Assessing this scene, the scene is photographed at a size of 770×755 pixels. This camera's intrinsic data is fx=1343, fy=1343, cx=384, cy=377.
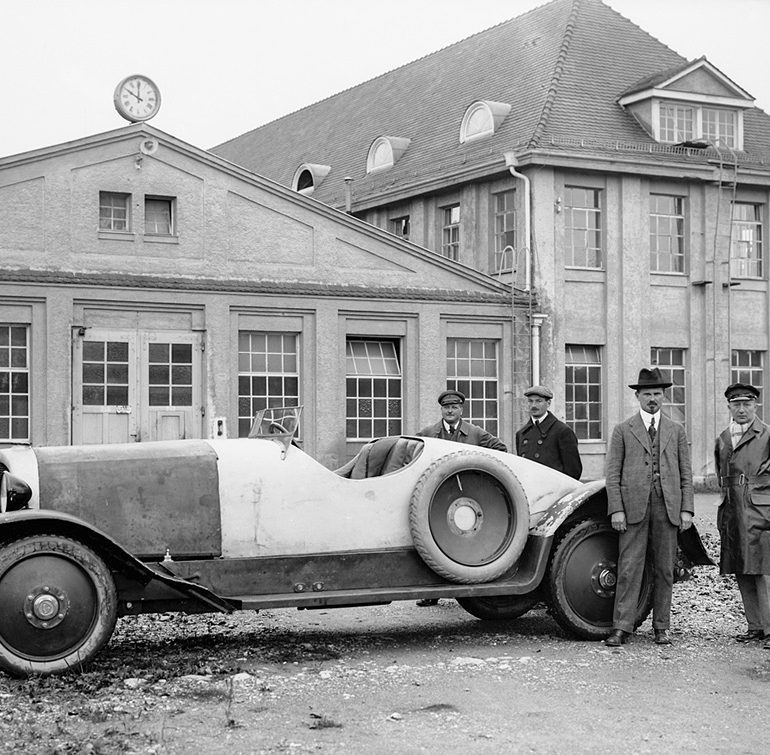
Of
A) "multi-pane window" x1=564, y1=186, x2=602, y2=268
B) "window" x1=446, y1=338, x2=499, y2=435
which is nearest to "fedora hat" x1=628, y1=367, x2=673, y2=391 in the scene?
"window" x1=446, y1=338, x2=499, y2=435

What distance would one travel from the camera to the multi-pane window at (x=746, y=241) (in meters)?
28.4

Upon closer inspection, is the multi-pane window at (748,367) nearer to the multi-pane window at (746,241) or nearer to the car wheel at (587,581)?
the multi-pane window at (746,241)

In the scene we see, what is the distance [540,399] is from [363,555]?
3.24 m

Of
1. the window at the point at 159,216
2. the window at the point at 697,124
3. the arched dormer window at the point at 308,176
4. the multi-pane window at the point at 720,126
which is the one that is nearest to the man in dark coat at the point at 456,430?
the window at the point at 159,216

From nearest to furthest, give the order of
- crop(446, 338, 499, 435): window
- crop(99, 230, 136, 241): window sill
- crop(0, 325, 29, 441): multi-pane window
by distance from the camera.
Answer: crop(0, 325, 29, 441): multi-pane window < crop(99, 230, 136, 241): window sill < crop(446, 338, 499, 435): window

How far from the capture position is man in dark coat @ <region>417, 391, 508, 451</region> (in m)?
11.1

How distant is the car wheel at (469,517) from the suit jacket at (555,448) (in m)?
2.30

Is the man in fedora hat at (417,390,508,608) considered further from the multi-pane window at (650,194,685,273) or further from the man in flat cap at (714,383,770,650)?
the multi-pane window at (650,194,685,273)

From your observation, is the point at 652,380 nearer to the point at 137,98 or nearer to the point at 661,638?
the point at 661,638

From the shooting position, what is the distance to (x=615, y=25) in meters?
30.5

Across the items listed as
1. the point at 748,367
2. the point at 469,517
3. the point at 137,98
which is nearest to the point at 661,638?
the point at 469,517

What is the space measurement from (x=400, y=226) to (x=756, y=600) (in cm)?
2119

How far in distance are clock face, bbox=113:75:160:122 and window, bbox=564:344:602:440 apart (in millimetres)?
9353

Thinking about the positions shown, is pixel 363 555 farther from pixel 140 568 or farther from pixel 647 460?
pixel 647 460
